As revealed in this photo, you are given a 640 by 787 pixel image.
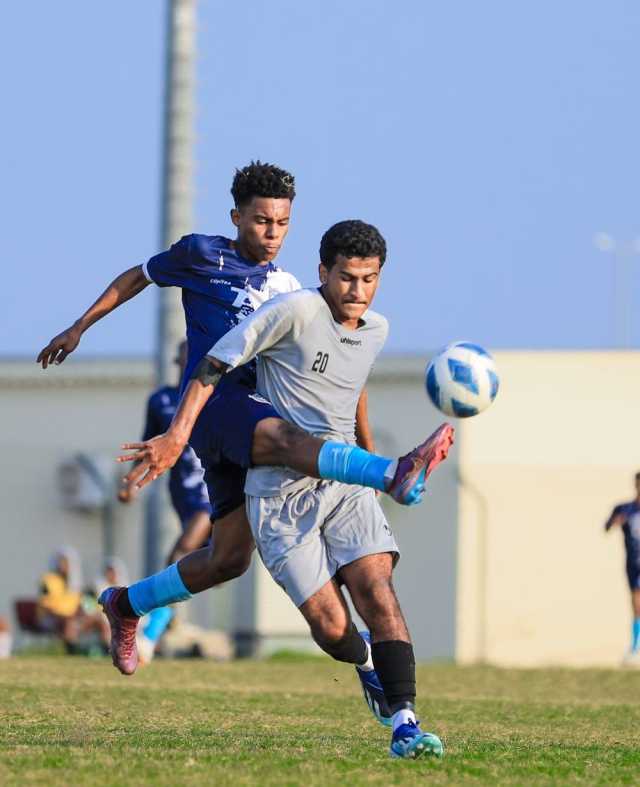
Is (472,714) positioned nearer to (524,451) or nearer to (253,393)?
(253,393)

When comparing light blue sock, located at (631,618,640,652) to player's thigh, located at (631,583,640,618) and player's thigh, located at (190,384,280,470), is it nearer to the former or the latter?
player's thigh, located at (631,583,640,618)

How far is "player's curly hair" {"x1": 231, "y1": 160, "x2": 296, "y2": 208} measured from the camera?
8.59m

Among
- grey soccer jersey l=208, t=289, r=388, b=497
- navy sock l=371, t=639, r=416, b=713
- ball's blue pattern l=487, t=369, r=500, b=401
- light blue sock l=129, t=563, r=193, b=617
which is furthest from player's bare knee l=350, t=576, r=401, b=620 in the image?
light blue sock l=129, t=563, r=193, b=617

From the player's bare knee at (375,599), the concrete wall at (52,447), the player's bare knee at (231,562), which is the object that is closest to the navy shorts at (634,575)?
the concrete wall at (52,447)

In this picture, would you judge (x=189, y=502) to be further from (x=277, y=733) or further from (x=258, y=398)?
(x=258, y=398)

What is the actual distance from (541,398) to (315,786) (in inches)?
970

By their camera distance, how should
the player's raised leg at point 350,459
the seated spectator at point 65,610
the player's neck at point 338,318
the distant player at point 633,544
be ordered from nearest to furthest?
the player's raised leg at point 350,459
the player's neck at point 338,318
the distant player at point 633,544
the seated spectator at point 65,610

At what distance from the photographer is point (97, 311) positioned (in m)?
8.98

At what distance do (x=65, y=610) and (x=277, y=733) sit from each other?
16.3 m

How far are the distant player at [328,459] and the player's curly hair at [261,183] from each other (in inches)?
30.4

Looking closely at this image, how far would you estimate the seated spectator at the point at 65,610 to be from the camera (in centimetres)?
2425

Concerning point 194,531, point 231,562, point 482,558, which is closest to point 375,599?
point 231,562

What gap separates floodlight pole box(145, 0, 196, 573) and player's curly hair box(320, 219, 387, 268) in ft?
46.1

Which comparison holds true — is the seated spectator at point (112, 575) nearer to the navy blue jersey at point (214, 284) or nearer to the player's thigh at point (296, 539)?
the navy blue jersey at point (214, 284)
